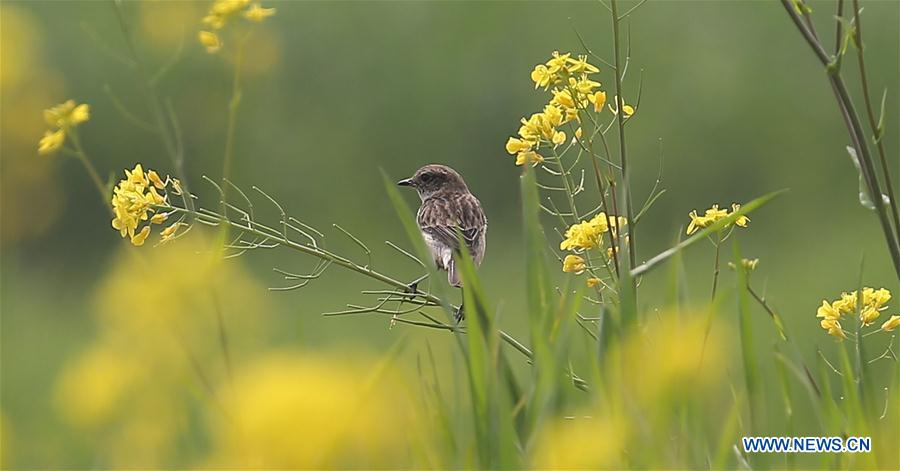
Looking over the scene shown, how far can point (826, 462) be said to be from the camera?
7.10 feet

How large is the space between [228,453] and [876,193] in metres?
1.31

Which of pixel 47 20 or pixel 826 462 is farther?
pixel 47 20

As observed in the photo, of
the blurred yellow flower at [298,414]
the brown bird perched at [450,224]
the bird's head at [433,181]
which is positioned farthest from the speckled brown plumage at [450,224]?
the blurred yellow flower at [298,414]

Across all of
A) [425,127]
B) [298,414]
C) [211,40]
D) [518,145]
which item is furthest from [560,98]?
[425,127]

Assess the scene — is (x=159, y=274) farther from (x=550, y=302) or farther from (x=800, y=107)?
(x=800, y=107)

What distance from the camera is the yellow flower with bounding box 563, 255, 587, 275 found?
2.89 meters

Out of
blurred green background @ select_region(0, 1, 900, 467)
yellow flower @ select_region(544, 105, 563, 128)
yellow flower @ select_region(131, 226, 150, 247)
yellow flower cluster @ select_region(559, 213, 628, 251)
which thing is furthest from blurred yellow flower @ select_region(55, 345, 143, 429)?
blurred green background @ select_region(0, 1, 900, 467)

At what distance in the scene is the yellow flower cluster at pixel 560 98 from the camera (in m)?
2.84

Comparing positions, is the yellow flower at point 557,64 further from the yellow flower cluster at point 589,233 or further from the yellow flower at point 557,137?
the yellow flower cluster at point 589,233

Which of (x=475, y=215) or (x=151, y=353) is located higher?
(x=475, y=215)

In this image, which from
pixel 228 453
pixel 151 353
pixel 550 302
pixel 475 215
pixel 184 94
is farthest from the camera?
pixel 184 94

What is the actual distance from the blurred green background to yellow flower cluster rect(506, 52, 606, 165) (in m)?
6.88

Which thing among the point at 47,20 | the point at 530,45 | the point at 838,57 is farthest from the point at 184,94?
the point at 838,57

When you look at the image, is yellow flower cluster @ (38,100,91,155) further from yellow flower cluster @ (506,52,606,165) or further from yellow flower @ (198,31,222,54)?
yellow flower cluster @ (506,52,606,165)
